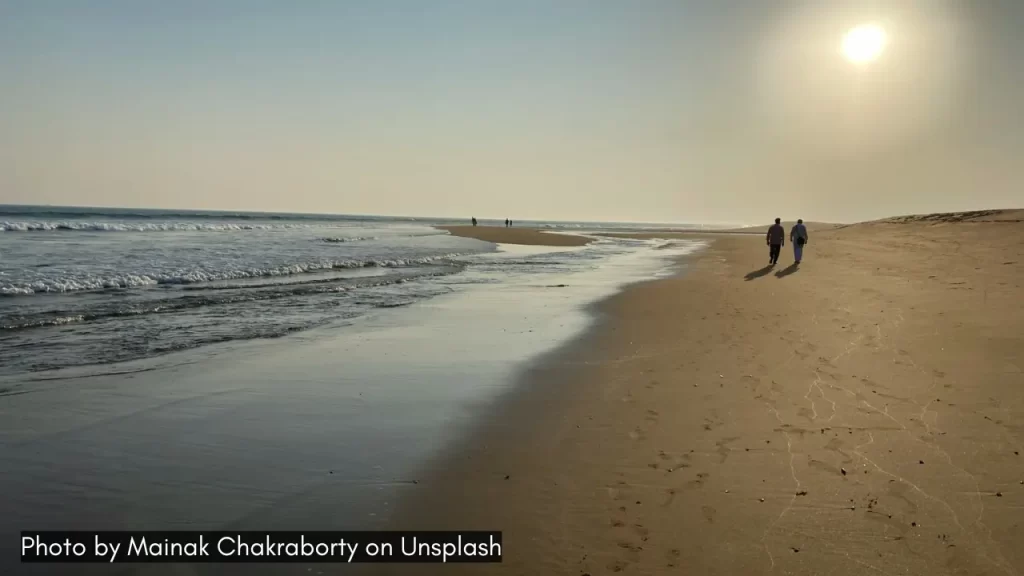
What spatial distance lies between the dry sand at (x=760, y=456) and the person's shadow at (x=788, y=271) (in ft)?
33.7

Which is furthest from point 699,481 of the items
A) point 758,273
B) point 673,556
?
point 758,273

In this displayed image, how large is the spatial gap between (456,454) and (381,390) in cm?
266

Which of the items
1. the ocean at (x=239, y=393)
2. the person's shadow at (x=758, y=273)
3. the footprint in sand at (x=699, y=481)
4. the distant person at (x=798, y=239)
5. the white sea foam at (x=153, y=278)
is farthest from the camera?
the distant person at (x=798, y=239)

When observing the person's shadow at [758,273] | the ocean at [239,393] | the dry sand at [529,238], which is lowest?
the ocean at [239,393]

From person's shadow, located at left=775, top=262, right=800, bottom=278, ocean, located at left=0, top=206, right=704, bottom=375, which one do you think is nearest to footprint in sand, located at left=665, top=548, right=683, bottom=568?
ocean, located at left=0, top=206, right=704, bottom=375

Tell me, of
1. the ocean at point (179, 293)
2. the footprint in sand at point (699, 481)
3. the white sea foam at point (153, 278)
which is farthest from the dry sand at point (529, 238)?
the footprint in sand at point (699, 481)

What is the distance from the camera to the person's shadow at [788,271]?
2255 centimetres

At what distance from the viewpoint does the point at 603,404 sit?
7738 millimetres

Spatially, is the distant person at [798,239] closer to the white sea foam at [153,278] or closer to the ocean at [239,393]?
the ocean at [239,393]

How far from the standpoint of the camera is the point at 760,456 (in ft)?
19.1

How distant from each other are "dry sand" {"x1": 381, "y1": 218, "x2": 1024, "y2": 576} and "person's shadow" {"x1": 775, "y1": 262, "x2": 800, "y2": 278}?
1026 cm

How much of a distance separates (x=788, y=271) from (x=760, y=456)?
19919mm

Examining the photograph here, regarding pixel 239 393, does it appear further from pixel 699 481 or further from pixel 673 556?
pixel 673 556

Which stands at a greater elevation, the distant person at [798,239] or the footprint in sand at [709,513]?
the distant person at [798,239]
